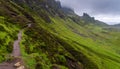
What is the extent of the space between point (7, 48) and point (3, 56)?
1033 cm

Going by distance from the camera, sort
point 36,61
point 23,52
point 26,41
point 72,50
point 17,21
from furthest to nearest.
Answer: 1. point 72,50
2. point 17,21
3. point 26,41
4. point 23,52
5. point 36,61

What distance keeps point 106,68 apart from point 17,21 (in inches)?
3408

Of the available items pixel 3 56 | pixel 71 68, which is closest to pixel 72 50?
pixel 71 68

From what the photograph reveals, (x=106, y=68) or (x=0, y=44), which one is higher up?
(x=0, y=44)

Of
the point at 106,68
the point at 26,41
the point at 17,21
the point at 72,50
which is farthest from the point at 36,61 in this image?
the point at 106,68

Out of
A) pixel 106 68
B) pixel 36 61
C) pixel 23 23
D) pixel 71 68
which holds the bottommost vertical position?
pixel 106 68

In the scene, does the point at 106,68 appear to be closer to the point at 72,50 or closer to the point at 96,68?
the point at 96,68

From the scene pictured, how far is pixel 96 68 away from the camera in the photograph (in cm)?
16062

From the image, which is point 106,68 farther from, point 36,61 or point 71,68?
point 36,61

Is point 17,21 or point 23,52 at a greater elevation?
point 17,21

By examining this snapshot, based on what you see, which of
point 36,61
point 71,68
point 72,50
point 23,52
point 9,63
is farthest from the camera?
point 72,50

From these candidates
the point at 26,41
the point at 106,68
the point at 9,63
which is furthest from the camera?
the point at 106,68

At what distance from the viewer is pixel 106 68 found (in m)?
183

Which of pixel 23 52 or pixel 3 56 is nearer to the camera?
pixel 3 56
